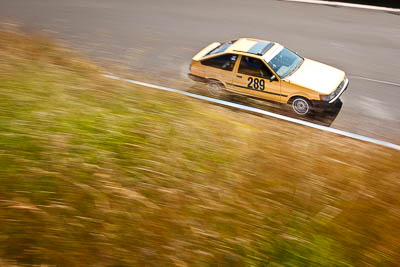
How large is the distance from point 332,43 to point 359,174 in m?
9.52

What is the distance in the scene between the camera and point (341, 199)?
5.65 metres

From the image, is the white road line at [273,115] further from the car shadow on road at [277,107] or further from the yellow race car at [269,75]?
the yellow race car at [269,75]

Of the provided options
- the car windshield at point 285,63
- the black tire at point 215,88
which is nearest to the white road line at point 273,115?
the black tire at point 215,88

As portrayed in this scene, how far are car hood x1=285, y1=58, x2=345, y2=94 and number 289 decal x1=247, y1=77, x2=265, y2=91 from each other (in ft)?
2.18

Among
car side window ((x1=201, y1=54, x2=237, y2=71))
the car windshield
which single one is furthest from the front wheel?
car side window ((x1=201, y1=54, x2=237, y2=71))

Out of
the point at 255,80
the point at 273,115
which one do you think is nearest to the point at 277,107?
the point at 273,115

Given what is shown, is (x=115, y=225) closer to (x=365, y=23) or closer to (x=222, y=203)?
(x=222, y=203)

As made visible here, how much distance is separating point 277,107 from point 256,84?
867mm

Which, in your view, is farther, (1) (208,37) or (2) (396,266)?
(1) (208,37)

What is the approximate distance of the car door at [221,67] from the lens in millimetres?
10109

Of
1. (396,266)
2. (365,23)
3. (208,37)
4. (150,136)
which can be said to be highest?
(365,23)

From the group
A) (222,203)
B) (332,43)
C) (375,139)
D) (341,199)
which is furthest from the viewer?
(332,43)

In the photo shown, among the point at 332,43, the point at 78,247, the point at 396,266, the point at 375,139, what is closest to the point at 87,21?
the point at 332,43

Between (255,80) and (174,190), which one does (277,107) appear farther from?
(174,190)
